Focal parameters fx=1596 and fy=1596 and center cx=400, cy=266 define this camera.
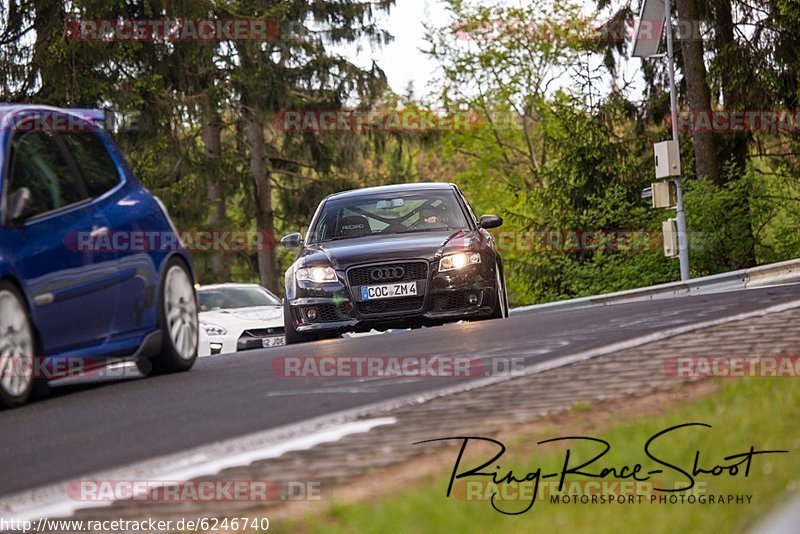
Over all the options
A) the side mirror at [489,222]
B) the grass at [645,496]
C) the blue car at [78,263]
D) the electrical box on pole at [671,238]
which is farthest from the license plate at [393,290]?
the electrical box on pole at [671,238]

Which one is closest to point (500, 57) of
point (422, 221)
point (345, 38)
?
point (345, 38)

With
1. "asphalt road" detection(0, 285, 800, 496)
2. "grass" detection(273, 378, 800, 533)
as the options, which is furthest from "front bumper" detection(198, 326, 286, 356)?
"grass" detection(273, 378, 800, 533)

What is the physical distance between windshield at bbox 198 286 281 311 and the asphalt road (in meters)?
10.3

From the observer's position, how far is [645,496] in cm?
493

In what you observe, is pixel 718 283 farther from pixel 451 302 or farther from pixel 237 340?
pixel 451 302

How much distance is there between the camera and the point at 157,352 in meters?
11.2

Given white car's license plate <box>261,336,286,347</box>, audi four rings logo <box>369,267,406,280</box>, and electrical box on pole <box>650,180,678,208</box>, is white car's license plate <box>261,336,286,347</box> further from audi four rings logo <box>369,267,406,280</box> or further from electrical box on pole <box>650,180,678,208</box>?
electrical box on pole <box>650,180,678,208</box>

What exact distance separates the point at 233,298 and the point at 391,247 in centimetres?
949

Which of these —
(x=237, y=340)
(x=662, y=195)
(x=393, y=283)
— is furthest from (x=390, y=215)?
(x=662, y=195)

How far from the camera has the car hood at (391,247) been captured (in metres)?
15.1

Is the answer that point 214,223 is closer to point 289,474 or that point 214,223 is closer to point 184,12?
point 184,12

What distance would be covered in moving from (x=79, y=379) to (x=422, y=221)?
518cm

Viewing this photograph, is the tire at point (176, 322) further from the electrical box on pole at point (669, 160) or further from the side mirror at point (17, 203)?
the electrical box on pole at point (669, 160)

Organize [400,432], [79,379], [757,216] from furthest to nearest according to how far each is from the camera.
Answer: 1. [757,216]
2. [79,379]
3. [400,432]
